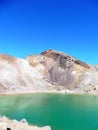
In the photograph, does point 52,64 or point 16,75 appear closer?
point 16,75

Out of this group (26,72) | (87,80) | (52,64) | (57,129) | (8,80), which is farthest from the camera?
(52,64)

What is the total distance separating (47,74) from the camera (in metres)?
132

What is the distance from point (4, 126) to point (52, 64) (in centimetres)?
10939

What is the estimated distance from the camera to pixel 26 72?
118 metres

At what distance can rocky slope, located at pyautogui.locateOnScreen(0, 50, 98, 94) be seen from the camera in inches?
4208

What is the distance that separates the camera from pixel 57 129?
3850 cm

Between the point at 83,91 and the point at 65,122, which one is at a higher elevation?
the point at 83,91

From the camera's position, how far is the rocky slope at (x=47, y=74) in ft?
351

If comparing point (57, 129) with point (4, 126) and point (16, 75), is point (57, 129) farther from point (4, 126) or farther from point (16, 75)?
point (16, 75)

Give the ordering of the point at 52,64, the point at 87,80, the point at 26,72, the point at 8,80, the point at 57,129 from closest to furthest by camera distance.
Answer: the point at 57,129 < the point at 8,80 < the point at 26,72 < the point at 87,80 < the point at 52,64

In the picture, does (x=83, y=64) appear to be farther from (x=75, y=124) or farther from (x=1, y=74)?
(x=75, y=124)

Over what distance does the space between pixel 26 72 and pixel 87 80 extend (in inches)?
1169

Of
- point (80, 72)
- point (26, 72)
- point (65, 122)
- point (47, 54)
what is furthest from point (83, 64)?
point (65, 122)

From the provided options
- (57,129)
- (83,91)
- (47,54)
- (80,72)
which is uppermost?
(47,54)
